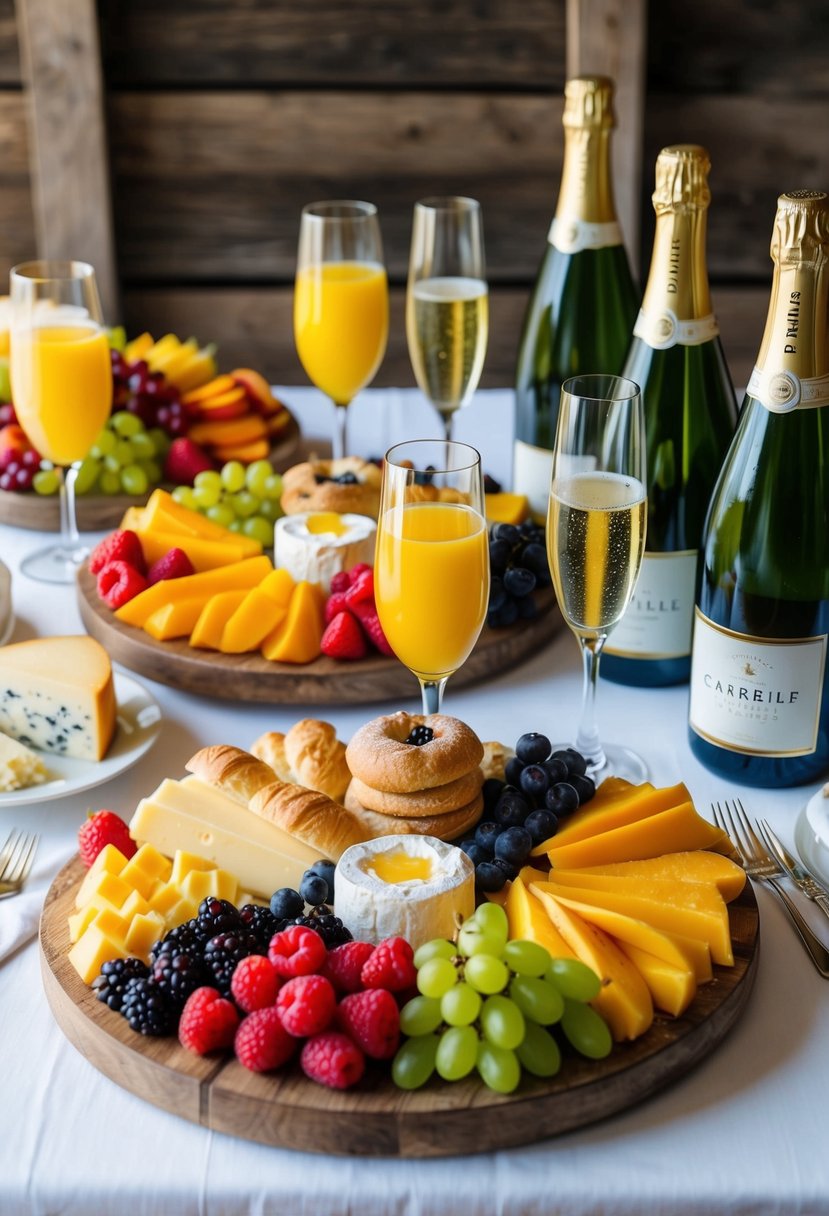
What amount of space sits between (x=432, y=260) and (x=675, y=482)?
53cm

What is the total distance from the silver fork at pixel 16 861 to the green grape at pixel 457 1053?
0.45 metres

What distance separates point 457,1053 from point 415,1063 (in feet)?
0.10

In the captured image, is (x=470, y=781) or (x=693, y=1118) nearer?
(x=693, y=1118)

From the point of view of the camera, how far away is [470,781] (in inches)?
45.8

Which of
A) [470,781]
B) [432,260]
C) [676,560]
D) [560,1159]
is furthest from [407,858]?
[432,260]

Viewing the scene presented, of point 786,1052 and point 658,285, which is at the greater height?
point 658,285

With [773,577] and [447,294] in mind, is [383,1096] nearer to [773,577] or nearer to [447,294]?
[773,577]

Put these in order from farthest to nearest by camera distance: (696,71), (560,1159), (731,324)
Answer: (731,324) → (696,71) → (560,1159)

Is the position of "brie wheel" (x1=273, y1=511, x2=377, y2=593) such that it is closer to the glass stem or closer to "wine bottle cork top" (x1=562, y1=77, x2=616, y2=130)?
the glass stem

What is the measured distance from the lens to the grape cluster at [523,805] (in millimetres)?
1096

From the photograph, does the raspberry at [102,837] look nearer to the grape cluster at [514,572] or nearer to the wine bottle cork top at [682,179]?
the grape cluster at [514,572]

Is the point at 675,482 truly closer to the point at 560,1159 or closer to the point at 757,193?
the point at 560,1159

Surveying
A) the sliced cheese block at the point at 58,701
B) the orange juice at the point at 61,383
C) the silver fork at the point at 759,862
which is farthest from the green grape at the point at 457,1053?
the orange juice at the point at 61,383

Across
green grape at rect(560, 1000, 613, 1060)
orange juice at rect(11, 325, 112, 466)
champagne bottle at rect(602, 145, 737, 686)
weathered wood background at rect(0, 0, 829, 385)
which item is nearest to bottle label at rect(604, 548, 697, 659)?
champagne bottle at rect(602, 145, 737, 686)
